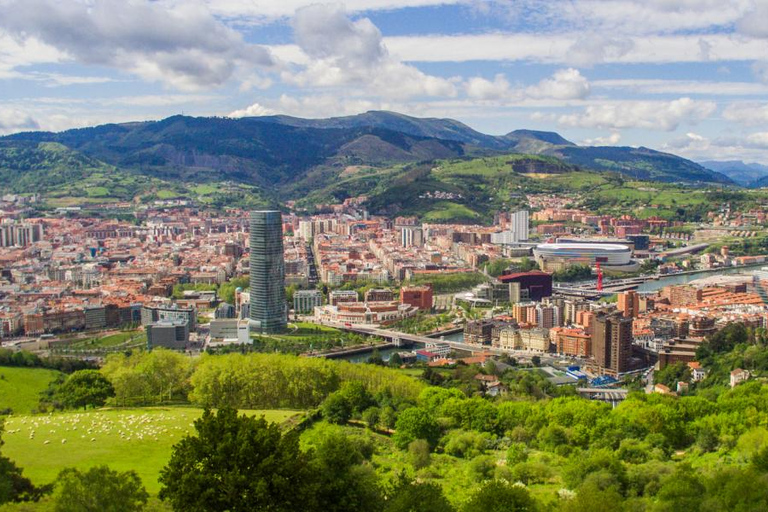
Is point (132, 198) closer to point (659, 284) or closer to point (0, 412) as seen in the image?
point (659, 284)

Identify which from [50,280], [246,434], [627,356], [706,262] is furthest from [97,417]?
[706,262]

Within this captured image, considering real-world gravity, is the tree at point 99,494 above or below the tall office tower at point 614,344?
above

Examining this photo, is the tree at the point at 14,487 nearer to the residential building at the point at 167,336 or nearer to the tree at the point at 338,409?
the tree at the point at 338,409

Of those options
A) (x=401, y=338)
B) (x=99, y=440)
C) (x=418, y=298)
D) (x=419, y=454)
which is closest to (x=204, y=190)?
(x=418, y=298)

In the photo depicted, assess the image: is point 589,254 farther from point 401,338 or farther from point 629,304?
point 401,338

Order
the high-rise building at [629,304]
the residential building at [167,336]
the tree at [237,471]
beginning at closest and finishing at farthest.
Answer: the tree at [237,471] < the residential building at [167,336] < the high-rise building at [629,304]

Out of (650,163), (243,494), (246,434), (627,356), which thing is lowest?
(627,356)

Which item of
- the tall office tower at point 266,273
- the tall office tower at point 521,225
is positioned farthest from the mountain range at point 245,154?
the tall office tower at point 266,273
